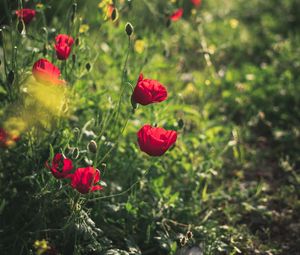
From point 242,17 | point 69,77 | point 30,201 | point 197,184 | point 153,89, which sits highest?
point 153,89

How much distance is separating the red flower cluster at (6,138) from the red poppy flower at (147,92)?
0.60m

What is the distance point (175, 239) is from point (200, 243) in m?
0.11

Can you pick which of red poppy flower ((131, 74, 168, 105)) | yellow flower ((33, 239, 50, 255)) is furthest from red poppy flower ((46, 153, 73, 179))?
red poppy flower ((131, 74, 168, 105))

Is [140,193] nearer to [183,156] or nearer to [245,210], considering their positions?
[183,156]

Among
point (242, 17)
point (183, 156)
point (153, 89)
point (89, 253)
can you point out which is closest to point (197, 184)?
point (183, 156)

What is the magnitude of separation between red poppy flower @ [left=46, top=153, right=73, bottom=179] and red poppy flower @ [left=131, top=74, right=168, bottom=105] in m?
0.35

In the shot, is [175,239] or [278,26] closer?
[175,239]

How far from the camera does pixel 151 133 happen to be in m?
1.97

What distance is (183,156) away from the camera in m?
2.88

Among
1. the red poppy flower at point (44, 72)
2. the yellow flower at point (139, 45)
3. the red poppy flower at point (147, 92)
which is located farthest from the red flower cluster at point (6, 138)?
the yellow flower at point (139, 45)

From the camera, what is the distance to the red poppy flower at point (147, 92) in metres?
1.99

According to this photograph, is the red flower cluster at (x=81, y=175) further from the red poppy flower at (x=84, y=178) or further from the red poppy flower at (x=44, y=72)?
the red poppy flower at (x=44, y=72)

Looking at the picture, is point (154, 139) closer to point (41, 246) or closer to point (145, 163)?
point (41, 246)

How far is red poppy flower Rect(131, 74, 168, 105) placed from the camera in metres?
1.99
